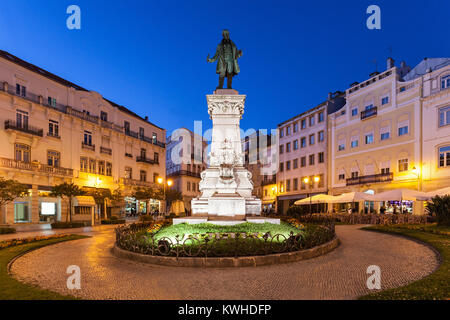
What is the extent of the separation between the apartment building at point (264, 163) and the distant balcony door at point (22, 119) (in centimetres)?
3656

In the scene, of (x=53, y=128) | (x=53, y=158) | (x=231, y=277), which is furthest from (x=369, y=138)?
(x=53, y=128)

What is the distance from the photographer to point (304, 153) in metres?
47.7

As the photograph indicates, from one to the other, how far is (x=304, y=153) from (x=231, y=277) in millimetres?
42424

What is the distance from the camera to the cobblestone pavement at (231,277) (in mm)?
6105

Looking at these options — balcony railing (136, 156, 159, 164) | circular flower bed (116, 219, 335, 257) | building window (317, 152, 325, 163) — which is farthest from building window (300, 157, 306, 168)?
Result: circular flower bed (116, 219, 335, 257)

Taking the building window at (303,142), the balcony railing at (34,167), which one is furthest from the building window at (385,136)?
the balcony railing at (34,167)

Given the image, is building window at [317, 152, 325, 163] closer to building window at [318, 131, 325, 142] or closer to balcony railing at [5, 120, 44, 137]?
building window at [318, 131, 325, 142]

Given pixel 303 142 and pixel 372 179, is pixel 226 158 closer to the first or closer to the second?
pixel 372 179

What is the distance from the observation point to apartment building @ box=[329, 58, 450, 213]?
29766mm

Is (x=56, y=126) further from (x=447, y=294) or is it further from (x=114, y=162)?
(x=447, y=294)

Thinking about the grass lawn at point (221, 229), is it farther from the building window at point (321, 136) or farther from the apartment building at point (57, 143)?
the building window at point (321, 136)

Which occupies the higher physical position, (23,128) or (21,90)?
(21,90)
